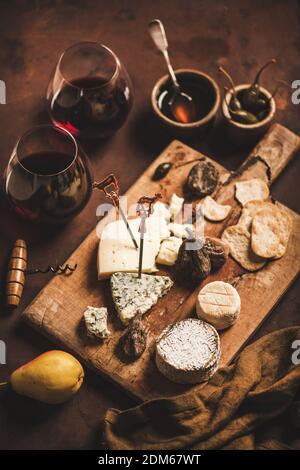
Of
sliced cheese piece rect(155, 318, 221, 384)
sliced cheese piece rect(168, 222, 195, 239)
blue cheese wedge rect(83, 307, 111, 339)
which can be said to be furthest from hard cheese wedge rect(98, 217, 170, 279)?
sliced cheese piece rect(155, 318, 221, 384)

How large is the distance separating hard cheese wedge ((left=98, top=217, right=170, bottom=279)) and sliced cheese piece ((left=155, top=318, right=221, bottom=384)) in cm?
24

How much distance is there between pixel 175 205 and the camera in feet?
6.81

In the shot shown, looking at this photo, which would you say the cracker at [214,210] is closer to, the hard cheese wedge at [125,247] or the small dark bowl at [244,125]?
the hard cheese wedge at [125,247]

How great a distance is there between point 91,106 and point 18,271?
554 mm

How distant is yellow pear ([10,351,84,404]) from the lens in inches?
69.7

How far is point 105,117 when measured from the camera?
2094 millimetres

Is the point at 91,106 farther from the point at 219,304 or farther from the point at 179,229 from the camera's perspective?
the point at 219,304

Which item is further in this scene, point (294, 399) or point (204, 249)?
point (204, 249)

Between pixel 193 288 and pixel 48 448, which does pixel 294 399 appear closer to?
pixel 193 288

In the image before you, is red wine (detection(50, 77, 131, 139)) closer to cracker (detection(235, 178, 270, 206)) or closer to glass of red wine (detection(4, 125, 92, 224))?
glass of red wine (detection(4, 125, 92, 224))

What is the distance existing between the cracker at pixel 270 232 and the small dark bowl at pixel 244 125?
0.90ft

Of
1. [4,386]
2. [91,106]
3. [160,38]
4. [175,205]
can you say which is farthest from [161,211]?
[4,386]

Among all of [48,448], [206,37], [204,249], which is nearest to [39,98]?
[206,37]

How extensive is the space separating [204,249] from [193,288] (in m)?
0.13
